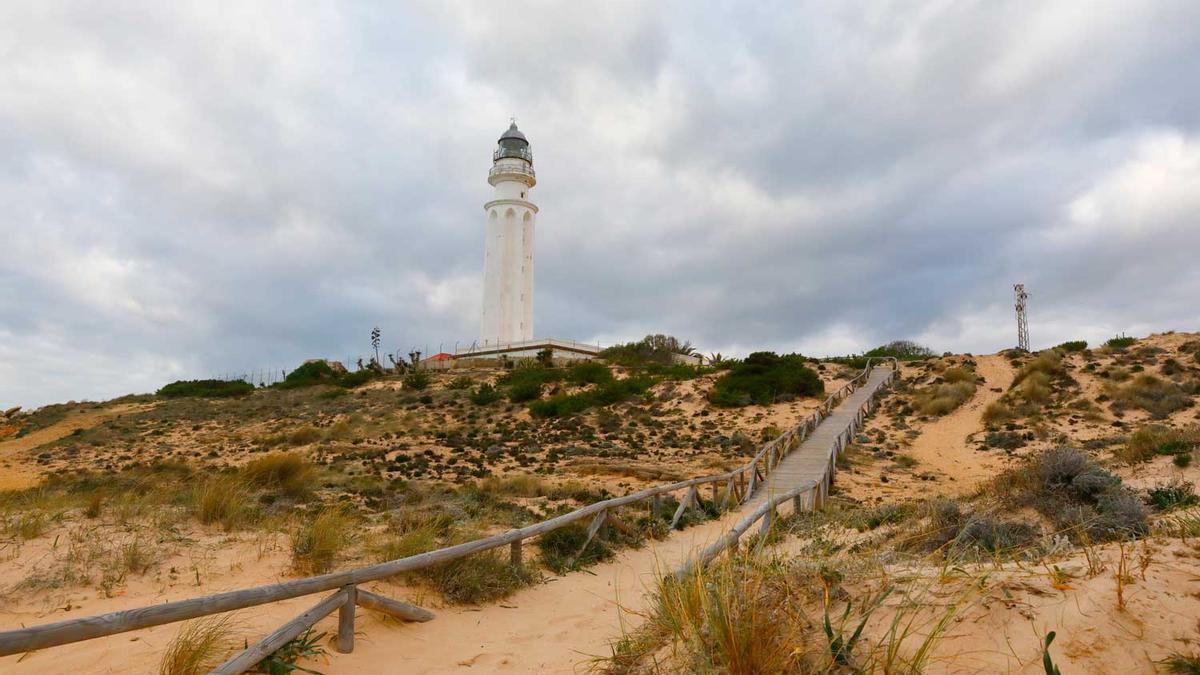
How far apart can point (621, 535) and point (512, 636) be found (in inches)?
178

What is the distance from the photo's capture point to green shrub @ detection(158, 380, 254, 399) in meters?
44.1

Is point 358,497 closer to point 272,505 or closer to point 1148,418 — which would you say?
point 272,505

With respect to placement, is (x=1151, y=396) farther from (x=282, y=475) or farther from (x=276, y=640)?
(x=276, y=640)

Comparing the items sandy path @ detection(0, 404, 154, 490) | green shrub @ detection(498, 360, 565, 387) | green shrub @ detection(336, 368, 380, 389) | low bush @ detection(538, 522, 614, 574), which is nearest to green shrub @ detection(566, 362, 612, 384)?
green shrub @ detection(498, 360, 565, 387)

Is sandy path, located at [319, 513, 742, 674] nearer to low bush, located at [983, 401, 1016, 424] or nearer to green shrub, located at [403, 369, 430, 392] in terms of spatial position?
low bush, located at [983, 401, 1016, 424]

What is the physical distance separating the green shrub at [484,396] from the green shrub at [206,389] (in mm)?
18850

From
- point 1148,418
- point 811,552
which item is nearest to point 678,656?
point 811,552

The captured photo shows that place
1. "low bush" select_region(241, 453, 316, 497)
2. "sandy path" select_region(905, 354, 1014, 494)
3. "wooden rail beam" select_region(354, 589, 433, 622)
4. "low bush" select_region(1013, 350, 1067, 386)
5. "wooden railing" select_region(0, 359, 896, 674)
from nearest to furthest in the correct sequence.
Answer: "wooden railing" select_region(0, 359, 896, 674) < "wooden rail beam" select_region(354, 589, 433, 622) < "low bush" select_region(241, 453, 316, 497) < "sandy path" select_region(905, 354, 1014, 494) < "low bush" select_region(1013, 350, 1067, 386)

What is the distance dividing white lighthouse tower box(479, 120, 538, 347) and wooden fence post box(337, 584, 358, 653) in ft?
150

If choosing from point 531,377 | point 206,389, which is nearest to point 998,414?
point 531,377

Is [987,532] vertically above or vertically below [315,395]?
below

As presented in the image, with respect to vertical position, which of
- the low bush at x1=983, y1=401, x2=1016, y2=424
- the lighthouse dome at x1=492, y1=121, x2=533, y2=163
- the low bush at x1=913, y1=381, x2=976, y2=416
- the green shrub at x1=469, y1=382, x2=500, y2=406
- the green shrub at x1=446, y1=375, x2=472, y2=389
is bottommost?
the low bush at x1=983, y1=401, x2=1016, y2=424

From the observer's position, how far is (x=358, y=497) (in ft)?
45.3

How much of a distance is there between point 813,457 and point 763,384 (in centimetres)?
1274
